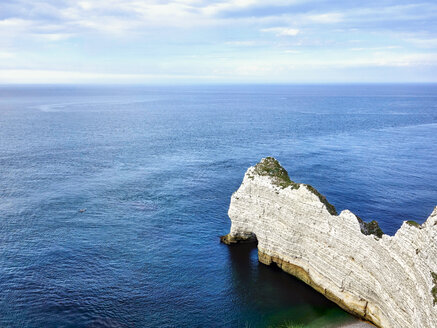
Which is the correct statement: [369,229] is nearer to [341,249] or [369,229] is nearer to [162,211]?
[341,249]

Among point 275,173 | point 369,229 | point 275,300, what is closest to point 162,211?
point 275,173

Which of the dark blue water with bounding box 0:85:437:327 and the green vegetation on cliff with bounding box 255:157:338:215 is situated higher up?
the green vegetation on cliff with bounding box 255:157:338:215

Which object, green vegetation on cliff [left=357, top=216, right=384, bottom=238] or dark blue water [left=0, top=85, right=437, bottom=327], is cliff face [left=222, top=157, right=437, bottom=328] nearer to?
green vegetation on cliff [left=357, top=216, right=384, bottom=238]

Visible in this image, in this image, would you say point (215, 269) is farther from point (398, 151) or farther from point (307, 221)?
point (398, 151)

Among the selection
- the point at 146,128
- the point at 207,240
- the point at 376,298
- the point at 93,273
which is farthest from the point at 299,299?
the point at 146,128

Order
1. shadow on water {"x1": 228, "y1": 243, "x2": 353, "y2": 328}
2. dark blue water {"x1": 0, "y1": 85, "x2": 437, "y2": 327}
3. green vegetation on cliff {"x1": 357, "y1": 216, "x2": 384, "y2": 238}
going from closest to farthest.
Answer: green vegetation on cliff {"x1": 357, "y1": 216, "x2": 384, "y2": 238}, shadow on water {"x1": 228, "y1": 243, "x2": 353, "y2": 328}, dark blue water {"x1": 0, "y1": 85, "x2": 437, "y2": 327}

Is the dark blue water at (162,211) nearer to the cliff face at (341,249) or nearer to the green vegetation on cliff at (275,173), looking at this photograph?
the cliff face at (341,249)

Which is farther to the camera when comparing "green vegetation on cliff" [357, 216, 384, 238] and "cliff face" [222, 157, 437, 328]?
"green vegetation on cliff" [357, 216, 384, 238]

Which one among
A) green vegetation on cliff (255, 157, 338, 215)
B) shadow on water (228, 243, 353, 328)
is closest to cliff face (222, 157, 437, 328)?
green vegetation on cliff (255, 157, 338, 215)
